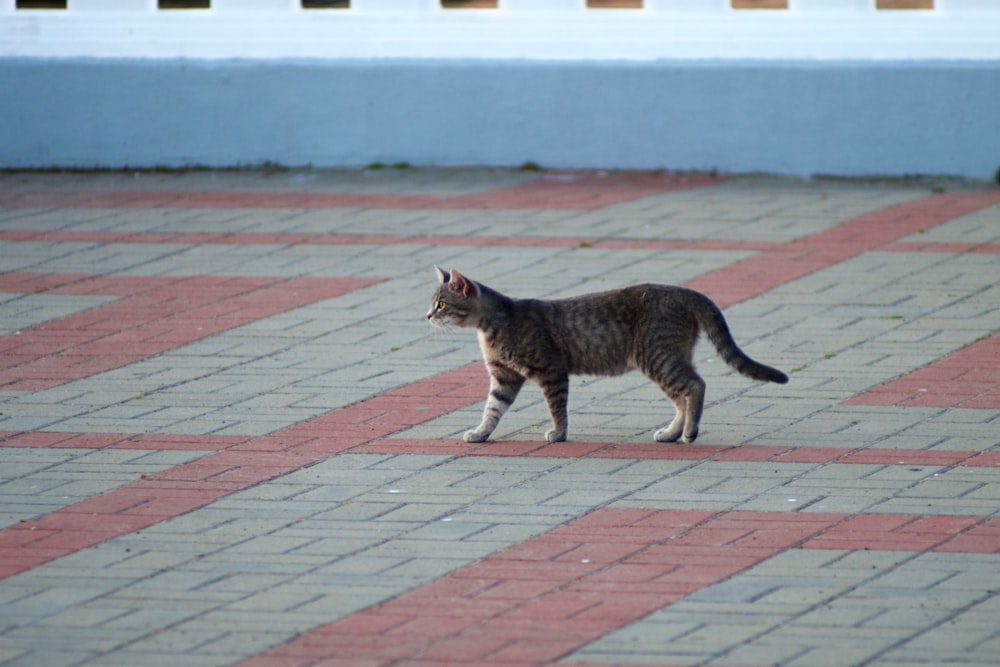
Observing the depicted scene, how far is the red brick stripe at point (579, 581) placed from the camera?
4.98 m

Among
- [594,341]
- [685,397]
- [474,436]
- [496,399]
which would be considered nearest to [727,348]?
[685,397]

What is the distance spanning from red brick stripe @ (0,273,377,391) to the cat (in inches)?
100

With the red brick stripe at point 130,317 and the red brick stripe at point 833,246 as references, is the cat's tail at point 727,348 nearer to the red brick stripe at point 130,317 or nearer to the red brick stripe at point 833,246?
the red brick stripe at point 833,246

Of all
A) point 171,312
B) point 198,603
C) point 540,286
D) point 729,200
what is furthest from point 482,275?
point 198,603

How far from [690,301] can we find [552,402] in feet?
2.56

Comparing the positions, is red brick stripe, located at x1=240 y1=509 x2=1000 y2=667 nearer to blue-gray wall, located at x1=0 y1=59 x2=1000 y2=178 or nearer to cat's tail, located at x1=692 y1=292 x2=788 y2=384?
cat's tail, located at x1=692 y1=292 x2=788 y2=384

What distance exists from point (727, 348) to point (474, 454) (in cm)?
122

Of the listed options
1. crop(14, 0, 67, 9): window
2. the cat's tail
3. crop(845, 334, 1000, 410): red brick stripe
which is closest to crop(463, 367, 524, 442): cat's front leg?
the cat's tail

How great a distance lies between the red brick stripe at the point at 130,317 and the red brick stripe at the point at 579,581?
377 centimetres

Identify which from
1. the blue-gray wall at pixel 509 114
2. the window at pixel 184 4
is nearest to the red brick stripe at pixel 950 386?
the blue-gray wall at pixel 509 114

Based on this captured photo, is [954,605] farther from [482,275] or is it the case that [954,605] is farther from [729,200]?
[729,200]

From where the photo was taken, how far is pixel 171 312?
10133 mm

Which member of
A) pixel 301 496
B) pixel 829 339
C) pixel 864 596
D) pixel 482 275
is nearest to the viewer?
pixel 864 596

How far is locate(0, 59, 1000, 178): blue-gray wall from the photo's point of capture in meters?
13.9
